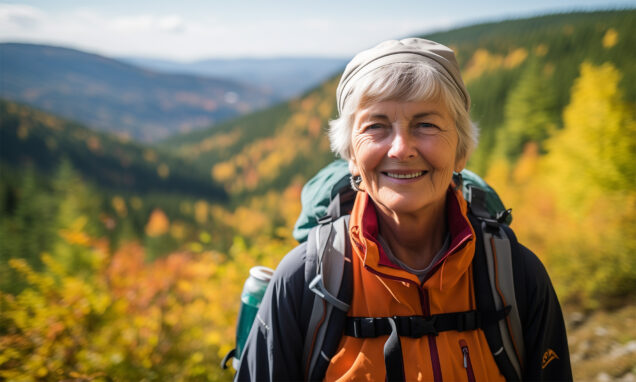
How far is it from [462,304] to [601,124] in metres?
17.9

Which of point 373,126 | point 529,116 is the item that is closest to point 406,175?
point 373,126

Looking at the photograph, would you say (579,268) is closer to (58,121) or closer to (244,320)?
(244,320)

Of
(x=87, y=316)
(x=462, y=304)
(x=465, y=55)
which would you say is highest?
(x=465, y=55)

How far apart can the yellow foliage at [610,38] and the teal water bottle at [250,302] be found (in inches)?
2369

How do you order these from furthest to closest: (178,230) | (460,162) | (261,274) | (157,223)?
(157,223), (178,230), (261,274), (460,162)

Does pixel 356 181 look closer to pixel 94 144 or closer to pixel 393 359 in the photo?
pixel 393 359

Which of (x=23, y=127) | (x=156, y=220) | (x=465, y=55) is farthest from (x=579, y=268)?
(x=23, y=127)

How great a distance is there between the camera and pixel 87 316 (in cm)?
465

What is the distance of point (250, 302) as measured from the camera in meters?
2.18

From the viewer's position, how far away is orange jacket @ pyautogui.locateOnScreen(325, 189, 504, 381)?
162 centimetres

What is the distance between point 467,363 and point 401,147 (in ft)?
3.05

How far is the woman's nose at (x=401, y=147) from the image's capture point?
1.65 meters

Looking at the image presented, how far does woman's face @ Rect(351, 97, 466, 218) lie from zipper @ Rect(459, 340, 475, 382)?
1.95ft

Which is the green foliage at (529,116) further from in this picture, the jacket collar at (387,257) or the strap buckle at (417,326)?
the strap buckle at (417,326)
